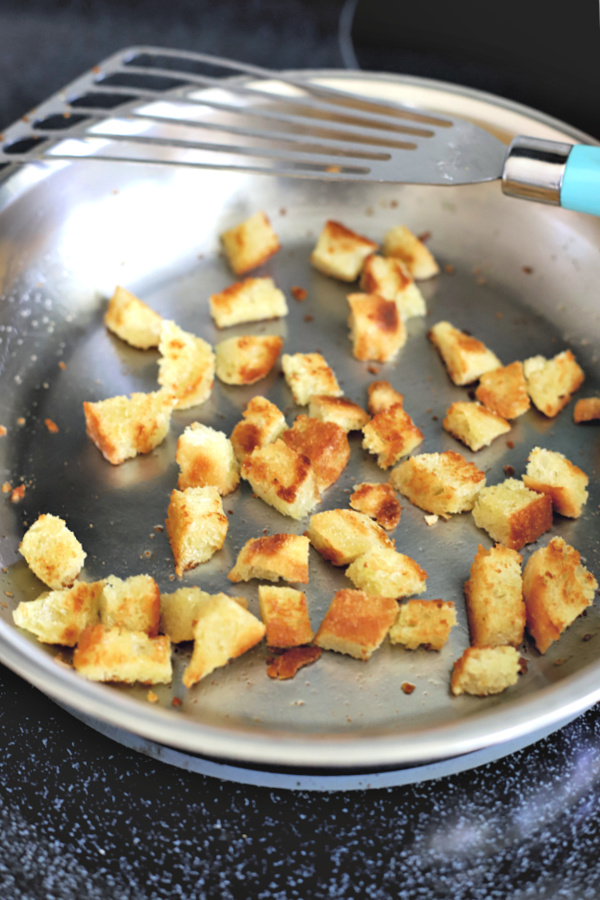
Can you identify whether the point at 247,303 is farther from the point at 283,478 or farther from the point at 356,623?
the point at 356,623

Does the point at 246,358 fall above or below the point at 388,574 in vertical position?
above

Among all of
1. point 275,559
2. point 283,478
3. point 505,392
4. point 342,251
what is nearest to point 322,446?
point 283,478

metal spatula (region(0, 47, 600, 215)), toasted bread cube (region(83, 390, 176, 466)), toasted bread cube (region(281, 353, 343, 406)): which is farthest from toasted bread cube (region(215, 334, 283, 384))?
metal spatula (region(0, 47, 600, 215))

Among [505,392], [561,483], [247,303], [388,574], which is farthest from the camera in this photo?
[247,303]

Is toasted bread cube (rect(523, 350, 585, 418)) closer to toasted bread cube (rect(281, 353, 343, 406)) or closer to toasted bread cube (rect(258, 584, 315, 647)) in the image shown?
toasted bread cube (rect(281, 353, 343, 406))

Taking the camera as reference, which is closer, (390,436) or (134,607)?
(134,607)

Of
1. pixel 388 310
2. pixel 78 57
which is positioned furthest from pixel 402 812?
pixel 78 57

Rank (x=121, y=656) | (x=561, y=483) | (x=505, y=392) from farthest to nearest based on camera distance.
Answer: (x=505, y=392) → (x=561, y=483) → (x=121, y=656)
